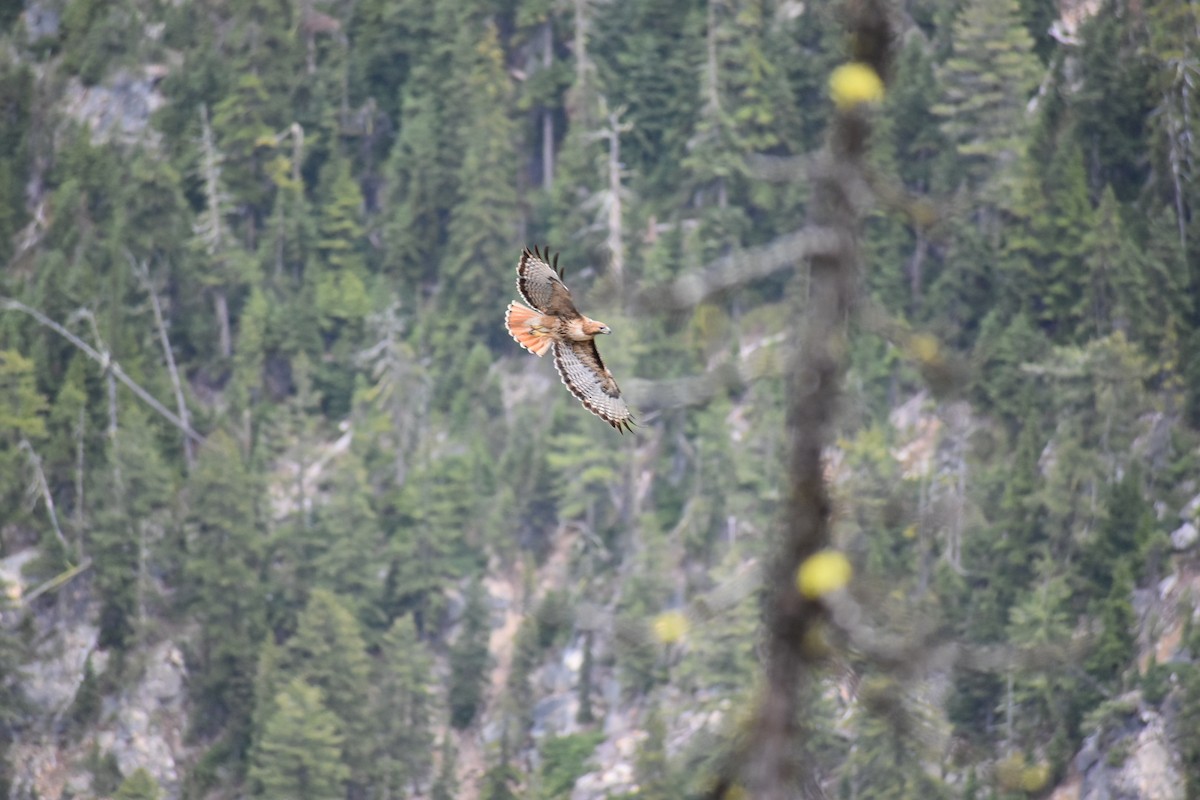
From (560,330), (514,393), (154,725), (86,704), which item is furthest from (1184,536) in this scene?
(560,330)

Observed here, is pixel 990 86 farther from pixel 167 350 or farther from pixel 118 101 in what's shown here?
pixel 118 101

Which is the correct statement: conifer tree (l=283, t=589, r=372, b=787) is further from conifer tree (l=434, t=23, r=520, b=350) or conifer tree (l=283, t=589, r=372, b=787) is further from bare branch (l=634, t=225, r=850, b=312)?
bare branch (l=634, t=225, r=850, b=312)

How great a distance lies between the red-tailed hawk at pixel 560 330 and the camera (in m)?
14.1

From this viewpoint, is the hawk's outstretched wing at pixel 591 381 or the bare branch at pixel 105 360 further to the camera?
the bare branch at pixel 105 360

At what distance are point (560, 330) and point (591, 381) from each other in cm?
63

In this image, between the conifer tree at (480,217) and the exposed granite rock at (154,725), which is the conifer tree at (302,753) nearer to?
the exposed granite rock at (154,725)

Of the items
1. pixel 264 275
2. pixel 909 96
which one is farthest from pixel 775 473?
pixel 264 275

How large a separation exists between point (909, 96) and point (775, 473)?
11.1 m

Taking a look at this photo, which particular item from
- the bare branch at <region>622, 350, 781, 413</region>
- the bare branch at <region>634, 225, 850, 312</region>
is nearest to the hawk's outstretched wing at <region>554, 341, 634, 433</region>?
the bare branch at <region>622, 350, 781, 413</region>

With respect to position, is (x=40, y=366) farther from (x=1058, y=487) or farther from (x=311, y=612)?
(x=1058, y=487)

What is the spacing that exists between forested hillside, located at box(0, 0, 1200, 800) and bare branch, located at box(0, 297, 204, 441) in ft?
0.64

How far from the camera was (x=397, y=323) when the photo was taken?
203 feet

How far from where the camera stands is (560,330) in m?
14.7

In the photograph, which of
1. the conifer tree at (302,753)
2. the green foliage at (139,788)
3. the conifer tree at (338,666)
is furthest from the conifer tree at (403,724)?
the green foliage at (139,788)
